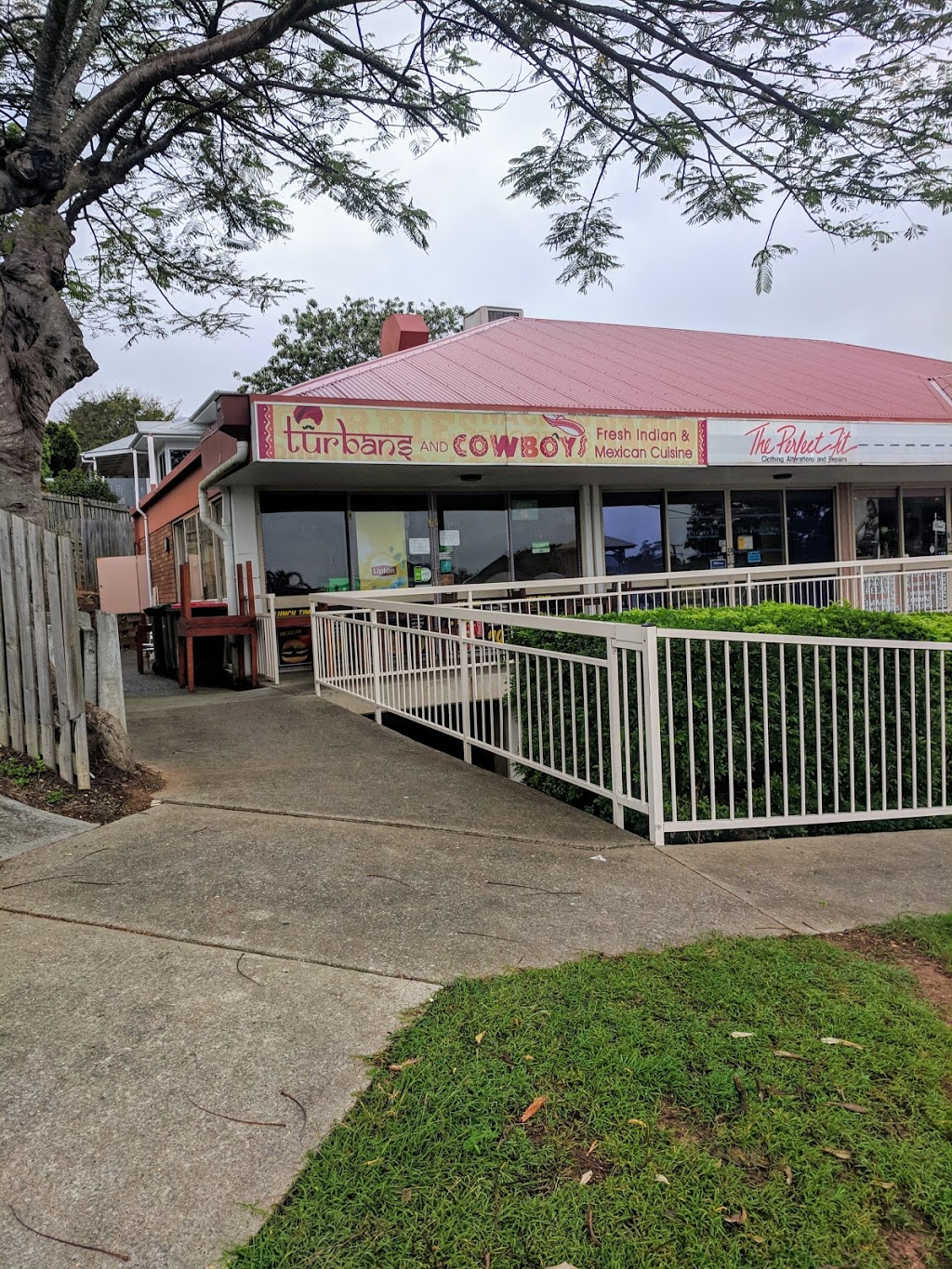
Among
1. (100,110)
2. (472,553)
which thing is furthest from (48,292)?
(472,553)

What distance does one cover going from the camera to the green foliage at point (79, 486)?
77.3ft

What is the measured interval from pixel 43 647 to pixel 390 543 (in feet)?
26.4

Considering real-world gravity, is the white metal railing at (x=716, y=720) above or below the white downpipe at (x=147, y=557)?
below

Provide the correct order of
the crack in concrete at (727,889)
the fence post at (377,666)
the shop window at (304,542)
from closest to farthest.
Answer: the crack in concrete at (727,889)
the fence post at (377,666)
the shop window at (304,542)

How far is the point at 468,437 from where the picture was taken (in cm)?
1092

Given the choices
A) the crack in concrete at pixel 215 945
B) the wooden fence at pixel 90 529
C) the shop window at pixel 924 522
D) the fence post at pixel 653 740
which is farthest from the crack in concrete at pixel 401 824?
the wooden fence at pixel 90 529

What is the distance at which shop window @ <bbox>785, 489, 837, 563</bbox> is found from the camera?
16.1 m

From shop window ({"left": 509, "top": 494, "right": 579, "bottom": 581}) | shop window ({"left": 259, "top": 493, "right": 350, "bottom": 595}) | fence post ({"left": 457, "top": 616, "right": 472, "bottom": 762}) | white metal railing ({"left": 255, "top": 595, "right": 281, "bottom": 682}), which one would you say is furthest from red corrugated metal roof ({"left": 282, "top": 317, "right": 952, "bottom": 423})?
fence post ({"left": 457, "top": 616, "right": 472, "bottom": 762})

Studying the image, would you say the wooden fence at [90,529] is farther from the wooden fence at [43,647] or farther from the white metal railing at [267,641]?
the wooden fence at [43,647]

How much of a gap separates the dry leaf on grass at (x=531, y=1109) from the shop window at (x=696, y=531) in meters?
13.4

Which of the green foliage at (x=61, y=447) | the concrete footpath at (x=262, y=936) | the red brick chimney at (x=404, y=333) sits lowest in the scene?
the concrete footpath at (x=262, y=936)

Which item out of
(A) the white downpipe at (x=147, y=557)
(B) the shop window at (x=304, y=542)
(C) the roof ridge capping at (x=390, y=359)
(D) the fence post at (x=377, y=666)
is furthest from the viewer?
(A) the white downpipe at (x=147, y=557)

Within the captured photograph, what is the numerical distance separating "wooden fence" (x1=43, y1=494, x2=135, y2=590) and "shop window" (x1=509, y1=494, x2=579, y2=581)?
10527 millimetres

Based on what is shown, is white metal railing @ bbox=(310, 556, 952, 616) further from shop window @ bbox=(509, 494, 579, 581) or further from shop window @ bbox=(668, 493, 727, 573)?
shop window @ bbox=(668, 493, 727, 573)
